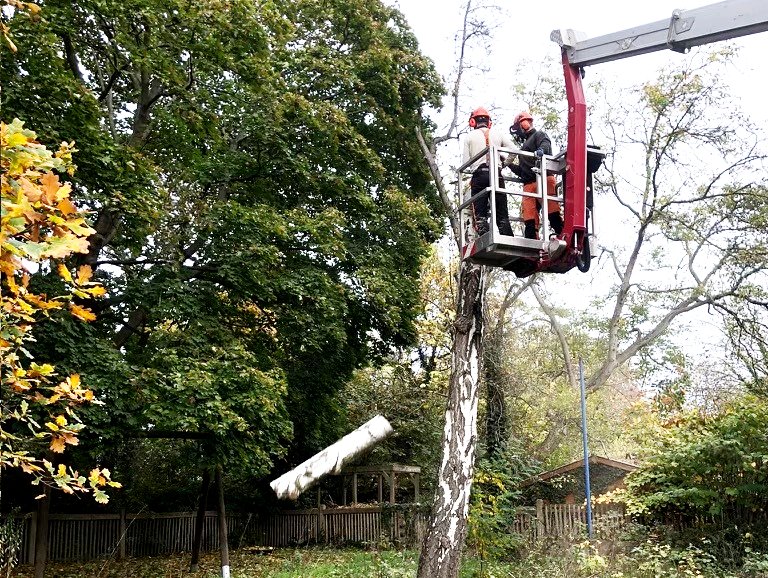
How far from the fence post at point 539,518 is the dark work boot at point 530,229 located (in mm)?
9621

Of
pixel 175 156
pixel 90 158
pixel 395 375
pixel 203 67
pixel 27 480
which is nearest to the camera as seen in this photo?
pixel 90 158

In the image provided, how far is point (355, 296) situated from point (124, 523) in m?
9.48

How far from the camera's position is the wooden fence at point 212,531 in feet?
63.3

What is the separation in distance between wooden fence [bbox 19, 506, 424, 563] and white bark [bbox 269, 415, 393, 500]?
533 cm

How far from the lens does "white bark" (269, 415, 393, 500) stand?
49.0 ft

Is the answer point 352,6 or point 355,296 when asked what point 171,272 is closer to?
point 355,296

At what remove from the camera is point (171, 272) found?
14.7 metres

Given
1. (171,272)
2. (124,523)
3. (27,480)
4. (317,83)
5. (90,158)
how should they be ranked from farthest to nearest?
(124,523) → (27,480) → (317,83) → (171,272) → (90,158)

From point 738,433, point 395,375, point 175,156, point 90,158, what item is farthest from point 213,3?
point 395,375

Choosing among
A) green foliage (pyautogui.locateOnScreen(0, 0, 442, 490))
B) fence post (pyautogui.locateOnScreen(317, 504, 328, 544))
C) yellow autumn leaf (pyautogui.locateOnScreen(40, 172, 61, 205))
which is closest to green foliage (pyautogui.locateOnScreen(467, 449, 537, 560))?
green foliage (pyautogui.locateOnScreen(0, 0, 442, 490))

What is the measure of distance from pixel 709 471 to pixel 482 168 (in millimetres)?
8721

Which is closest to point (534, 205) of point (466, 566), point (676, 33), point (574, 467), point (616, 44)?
point (616, 44)

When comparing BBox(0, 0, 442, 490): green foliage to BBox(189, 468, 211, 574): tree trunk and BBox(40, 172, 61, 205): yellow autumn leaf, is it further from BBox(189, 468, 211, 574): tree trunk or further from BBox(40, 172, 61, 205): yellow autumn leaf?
BBox(40, 172, 61, 205): yellow autumn leaf

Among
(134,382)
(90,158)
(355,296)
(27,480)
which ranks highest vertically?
(90,158)
